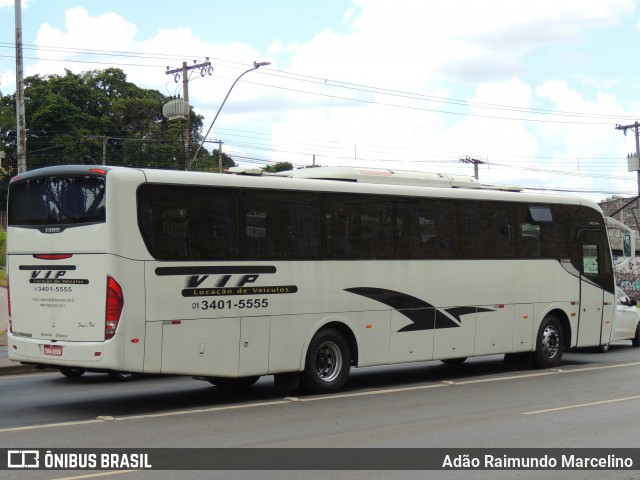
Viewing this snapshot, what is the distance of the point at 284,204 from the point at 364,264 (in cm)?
181

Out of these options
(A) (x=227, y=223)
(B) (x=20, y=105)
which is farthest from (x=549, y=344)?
(B) (x=20, y=105)

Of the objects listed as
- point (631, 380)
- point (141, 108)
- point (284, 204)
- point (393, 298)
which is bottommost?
point (631, 380)

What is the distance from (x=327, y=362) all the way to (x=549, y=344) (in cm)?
602

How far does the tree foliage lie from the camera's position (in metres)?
73.7

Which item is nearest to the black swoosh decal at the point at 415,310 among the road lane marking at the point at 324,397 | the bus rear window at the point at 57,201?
the road lane marking at the point at 324,397

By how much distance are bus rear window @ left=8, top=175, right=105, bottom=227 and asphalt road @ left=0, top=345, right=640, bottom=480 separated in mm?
2551

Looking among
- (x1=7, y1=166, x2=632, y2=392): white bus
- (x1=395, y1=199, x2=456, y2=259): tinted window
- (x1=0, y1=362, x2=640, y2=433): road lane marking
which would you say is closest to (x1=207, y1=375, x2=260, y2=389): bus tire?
(x1=7, y1=166, x2=632, y2=392): white bus

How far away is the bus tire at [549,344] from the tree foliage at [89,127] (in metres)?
51.9

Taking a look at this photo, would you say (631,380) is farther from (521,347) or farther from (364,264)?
(364,264)

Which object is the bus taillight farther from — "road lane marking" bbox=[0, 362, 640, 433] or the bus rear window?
"road lane marking" bbox=[0, 362, 640, 433]

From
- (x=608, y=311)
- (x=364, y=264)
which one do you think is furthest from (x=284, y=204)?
(x=608, y=311)

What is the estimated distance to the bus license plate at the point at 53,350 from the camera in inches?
477

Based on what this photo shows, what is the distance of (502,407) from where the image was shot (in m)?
12.9

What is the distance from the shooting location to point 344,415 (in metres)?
12.0
